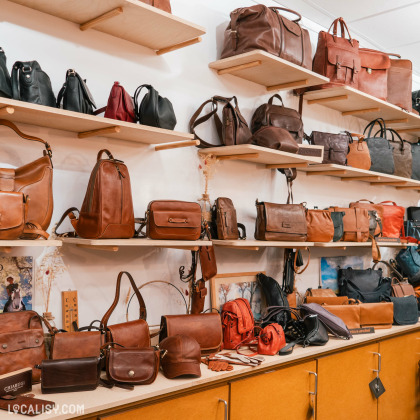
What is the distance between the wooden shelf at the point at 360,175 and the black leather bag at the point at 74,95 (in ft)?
5.67

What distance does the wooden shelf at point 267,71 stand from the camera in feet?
10.0

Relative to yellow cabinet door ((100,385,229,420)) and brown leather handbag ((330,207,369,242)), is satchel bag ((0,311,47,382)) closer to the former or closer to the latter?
yellow cabinet door ((100,385,229,420))

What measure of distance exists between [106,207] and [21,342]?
671 millimetres

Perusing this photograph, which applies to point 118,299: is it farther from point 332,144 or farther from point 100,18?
point 332,144

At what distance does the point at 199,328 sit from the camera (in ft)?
8.66

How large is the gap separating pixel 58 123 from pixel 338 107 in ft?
8.36

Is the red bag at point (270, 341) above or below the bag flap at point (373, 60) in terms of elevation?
below

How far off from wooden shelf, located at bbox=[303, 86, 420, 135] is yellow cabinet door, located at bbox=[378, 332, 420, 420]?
5.82 ft

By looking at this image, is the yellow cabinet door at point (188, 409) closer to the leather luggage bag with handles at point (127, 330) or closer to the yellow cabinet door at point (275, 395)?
the yellow cabinet door at point (275, 395)

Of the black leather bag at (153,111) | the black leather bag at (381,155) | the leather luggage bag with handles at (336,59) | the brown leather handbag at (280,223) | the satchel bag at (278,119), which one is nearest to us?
the black leather bag at (153,111)

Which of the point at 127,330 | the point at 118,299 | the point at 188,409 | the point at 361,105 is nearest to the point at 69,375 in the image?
the point at 127,330

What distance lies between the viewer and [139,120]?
8.39ft

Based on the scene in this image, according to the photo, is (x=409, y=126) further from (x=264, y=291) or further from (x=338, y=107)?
(x=264, y=291)

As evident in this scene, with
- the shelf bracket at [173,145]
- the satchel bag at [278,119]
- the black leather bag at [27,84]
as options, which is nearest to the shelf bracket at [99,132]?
the black leather bag at [27,84]
